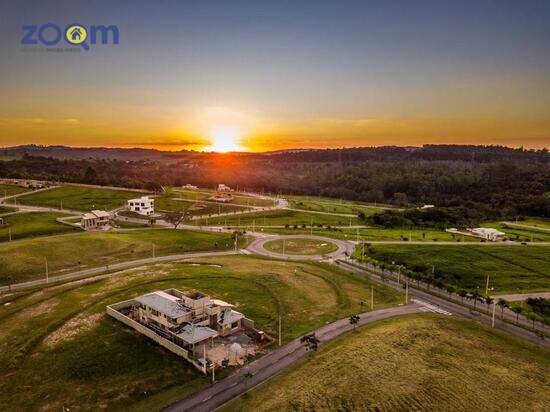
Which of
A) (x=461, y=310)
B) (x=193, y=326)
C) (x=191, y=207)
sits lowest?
(x=461, y=310)

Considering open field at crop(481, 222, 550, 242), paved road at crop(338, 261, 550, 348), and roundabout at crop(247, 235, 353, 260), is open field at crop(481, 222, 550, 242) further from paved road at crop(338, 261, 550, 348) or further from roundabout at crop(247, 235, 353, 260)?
paved road at crop(338, 261, 550, 348)

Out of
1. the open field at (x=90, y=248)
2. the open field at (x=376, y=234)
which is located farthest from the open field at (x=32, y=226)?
the open field at (x=376, y=234)

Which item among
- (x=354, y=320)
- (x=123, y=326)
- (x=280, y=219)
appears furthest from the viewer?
(x=280, y=219)

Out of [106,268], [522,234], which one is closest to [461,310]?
[106,268]

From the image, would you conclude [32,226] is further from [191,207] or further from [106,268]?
[191,207]

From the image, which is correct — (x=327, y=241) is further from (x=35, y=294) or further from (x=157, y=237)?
(x=35, y=294)

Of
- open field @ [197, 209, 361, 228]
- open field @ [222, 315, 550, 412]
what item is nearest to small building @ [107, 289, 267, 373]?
open field @ [222, 315, 550, 412]
